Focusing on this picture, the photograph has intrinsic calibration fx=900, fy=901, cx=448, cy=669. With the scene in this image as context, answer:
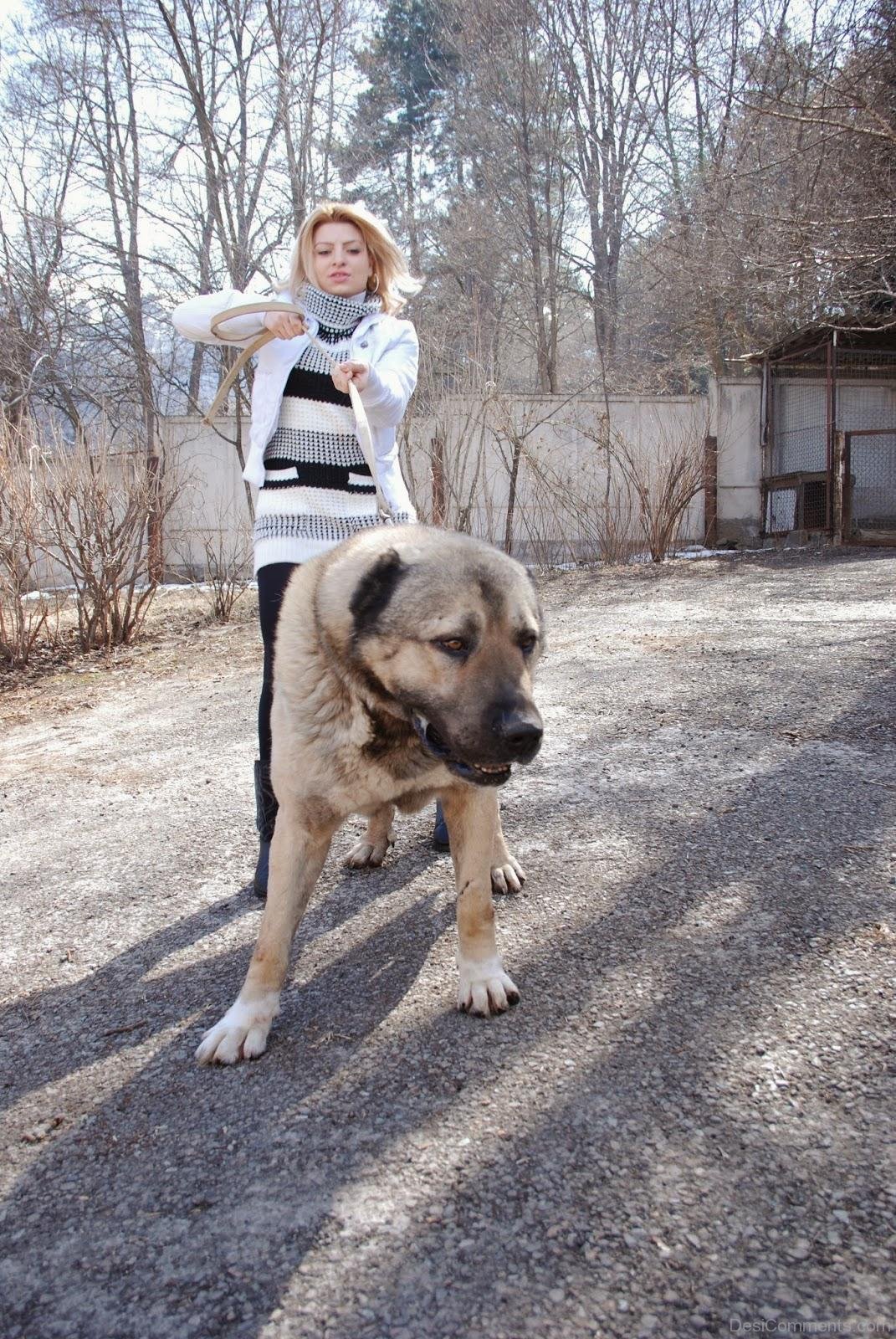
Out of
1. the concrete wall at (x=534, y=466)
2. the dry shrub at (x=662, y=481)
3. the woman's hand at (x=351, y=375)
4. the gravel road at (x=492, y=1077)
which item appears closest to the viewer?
the gravel road at (x=492, y=1077)

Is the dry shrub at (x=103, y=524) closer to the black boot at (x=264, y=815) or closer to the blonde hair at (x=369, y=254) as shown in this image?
the blonde hair at (x=369, y=254)

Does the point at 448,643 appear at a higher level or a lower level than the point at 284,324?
lower

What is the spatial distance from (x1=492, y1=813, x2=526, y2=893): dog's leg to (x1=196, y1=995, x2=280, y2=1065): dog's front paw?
920 millimetres

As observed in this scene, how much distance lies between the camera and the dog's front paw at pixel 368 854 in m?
3.19

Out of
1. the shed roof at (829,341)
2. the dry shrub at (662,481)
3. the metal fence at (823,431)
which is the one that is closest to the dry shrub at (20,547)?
the dry shrub at (662,481)

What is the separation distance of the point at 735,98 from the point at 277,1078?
9.24m

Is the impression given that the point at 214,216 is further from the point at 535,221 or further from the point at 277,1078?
the point at 277,1078

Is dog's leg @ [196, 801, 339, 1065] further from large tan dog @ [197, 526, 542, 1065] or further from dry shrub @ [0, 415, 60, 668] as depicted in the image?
dry shrub @ [0, 415, 60, 668]

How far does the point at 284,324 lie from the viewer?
2717 millimetres

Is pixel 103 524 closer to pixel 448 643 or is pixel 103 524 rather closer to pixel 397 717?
pixel 397 717

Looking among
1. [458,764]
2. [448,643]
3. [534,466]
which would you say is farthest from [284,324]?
[534,466]

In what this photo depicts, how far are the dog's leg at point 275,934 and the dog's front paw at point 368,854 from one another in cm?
89

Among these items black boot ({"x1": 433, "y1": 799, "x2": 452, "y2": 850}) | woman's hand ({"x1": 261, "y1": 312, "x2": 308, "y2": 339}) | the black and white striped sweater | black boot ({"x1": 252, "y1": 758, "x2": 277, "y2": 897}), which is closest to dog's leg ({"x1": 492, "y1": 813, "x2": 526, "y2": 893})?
black boot ({"x1": 433, "y1": 799, "x2": 452, "y2": 850})

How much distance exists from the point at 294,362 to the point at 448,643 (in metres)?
1.23
